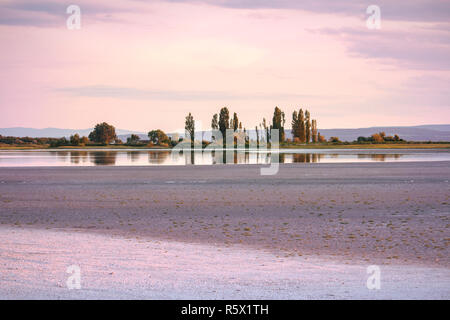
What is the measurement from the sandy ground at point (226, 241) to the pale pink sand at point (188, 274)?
0.07ft

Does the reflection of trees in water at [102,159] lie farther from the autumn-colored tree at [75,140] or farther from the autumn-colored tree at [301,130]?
the autumn-colored tree at [301,130]

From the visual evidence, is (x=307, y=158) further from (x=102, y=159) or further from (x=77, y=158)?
(x=77, y=158)

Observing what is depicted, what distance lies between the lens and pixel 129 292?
7.47 m

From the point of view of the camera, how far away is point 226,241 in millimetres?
11898

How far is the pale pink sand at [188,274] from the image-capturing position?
292 inches

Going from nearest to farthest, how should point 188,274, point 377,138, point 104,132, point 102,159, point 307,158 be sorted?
point 188,274
point 102,159
point 307,158
point 377,138
point 104,132

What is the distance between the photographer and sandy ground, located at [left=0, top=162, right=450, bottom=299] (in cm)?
783

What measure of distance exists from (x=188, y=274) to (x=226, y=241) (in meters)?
3.35

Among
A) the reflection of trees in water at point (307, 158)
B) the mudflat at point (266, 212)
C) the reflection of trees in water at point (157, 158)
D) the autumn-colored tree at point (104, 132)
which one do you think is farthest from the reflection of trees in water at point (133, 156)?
the autumn-colored tree at point (104, 132)

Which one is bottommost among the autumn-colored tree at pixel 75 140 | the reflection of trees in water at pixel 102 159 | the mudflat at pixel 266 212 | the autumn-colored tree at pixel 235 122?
the mudflat at pixel 266 212

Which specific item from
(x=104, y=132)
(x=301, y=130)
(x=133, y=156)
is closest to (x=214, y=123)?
(x=301, y=130)
